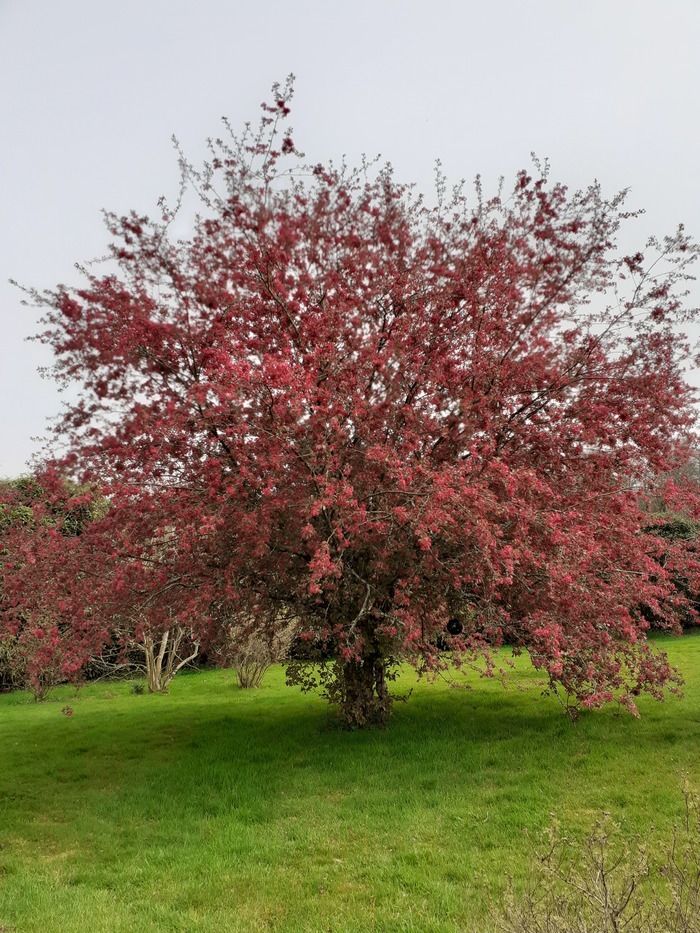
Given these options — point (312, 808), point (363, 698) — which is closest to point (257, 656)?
point (363, 698)

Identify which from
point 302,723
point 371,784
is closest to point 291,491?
point 371,784

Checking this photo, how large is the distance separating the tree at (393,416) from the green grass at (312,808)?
139cm

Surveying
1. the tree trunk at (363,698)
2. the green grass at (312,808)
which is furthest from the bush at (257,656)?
the tree trunk at (363,698)

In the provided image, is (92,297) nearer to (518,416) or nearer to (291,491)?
(291,491)

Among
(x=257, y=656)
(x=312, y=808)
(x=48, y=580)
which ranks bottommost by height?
(x=312, y=808)

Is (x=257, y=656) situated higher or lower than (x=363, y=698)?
higher

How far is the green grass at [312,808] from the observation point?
18.3 feet

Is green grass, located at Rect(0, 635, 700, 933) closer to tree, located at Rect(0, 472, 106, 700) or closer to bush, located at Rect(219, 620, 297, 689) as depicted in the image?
tree, located at Rect(0, 472, 106, 700)

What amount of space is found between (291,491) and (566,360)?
4.83 meters

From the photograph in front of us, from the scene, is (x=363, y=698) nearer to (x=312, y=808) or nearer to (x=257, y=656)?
(x=312, y=808)

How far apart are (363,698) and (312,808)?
3.73 meters

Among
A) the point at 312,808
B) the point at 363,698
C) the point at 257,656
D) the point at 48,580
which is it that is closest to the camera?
the point at 312,808

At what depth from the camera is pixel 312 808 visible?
25.9ft

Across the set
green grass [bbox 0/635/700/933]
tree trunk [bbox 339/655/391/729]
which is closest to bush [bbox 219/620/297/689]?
green grass [bbox 0/635/700/933]
